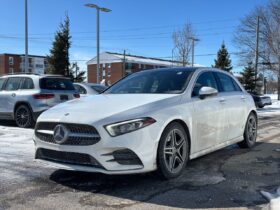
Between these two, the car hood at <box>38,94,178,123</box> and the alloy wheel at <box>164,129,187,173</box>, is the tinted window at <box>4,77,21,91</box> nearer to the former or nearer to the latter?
the car hood at <box>38,94,178,123</box>

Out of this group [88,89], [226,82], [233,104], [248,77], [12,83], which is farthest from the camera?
[248,77]

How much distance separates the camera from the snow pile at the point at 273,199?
3965mm

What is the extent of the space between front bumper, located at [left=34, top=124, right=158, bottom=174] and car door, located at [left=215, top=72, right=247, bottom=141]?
235 cm

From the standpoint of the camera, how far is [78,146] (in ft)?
14.8

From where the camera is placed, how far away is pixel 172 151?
5.02 m

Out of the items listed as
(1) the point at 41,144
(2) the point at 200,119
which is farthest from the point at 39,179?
(2) the point at 200,119

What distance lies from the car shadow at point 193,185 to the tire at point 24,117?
5.85m

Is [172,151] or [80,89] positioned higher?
[80,89]

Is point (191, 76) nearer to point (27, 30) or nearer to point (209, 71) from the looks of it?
point (209, 71)

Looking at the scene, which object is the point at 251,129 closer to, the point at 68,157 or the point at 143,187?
the point at 143,187

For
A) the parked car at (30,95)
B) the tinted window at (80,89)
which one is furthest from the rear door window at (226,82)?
the tinted window at (80,89)

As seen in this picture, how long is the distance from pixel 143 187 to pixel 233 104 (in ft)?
9.23

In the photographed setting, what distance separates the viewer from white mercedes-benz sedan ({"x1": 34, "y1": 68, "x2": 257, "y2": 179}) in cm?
446

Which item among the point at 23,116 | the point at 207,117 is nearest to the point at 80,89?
the point at 23,116
